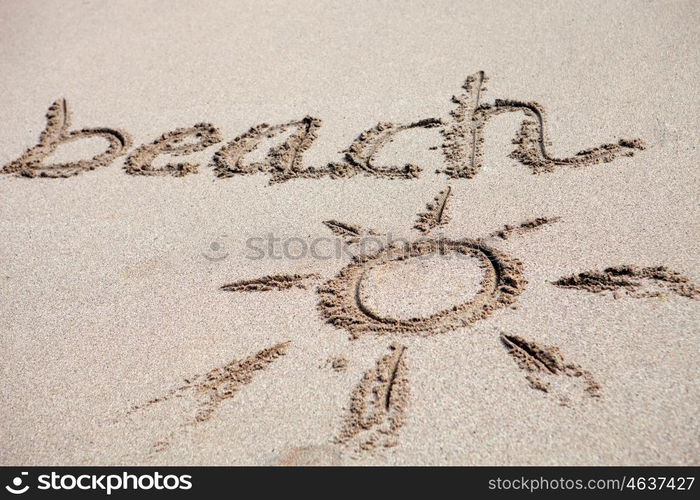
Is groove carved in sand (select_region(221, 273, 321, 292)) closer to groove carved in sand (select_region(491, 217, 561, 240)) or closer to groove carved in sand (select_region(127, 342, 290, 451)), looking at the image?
groove carved in sand (select_region(127, 342, 290, 451))

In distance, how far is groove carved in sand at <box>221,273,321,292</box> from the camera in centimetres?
237

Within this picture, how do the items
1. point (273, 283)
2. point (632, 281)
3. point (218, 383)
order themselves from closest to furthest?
point (218, 383)
point (632, 281)
point (273, 283)

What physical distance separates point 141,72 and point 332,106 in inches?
46.3

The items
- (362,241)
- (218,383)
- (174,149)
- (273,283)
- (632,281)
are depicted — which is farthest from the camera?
(174,149)

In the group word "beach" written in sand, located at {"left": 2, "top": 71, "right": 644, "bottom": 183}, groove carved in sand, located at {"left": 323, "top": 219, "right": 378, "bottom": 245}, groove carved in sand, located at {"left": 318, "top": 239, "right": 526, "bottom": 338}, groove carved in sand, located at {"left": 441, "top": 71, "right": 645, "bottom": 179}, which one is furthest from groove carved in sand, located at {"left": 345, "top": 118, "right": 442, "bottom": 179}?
groove carved in sand, located at {"left": 318, "top": 239, "right": 526, "bottom": 338}

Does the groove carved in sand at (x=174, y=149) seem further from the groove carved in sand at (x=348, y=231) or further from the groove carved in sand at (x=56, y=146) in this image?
the groove carved in sand at (x=348, y=231)

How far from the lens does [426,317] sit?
7.06ft

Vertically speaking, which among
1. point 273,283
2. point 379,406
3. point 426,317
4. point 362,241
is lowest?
point 379,406

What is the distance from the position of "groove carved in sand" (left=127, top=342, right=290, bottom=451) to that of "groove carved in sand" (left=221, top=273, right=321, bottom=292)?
0.29 metres

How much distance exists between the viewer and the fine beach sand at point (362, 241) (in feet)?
6.06

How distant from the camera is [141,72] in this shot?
3.81m

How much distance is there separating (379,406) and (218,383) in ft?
1.55

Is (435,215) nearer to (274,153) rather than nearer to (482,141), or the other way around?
(482,141)

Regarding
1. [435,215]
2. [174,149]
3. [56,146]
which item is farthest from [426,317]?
[56,146]
